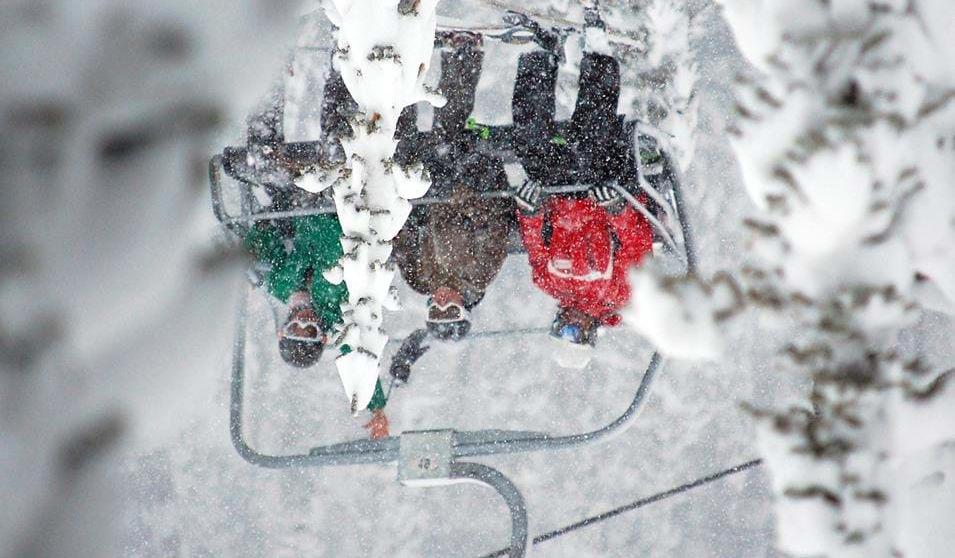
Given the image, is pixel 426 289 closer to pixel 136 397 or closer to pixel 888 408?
pixel 888 408

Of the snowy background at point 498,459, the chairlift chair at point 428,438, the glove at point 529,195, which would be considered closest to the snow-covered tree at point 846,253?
the chairlift chair at point 428,438

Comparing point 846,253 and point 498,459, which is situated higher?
point 846,253

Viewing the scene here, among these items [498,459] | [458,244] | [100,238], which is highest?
[100,238]

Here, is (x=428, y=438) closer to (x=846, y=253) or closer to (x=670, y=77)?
(x=846, y=253)

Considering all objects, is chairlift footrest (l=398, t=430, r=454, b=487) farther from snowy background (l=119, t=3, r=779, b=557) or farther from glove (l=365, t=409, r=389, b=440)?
snowy background (l=119, t=3, r=779, b=557)

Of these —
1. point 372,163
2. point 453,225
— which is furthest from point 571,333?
point 372,163

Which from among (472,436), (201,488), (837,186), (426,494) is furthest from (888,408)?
(201,488)

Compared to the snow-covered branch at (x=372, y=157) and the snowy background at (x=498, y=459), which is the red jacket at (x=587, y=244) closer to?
the snow-covered branch at (x=372, y=157)
